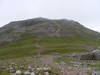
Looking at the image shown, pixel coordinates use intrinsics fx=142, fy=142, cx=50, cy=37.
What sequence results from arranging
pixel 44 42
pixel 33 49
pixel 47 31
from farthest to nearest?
pixel 47 31 → pixel 44 42 → pixel 33 49

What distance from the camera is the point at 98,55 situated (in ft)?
107

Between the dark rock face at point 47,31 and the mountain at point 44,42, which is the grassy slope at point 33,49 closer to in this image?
the mountain at point 44,42

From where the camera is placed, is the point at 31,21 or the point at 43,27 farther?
the point at 31,21

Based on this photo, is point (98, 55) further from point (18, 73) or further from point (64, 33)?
point (64, 33)

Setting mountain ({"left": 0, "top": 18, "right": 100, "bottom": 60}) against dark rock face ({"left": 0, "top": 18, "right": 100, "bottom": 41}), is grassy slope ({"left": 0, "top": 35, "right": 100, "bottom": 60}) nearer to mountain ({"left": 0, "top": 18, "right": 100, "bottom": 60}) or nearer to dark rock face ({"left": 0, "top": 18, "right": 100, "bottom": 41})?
mountain ({"left": 0, "top": 18, "right": 100, "bottom": 60})

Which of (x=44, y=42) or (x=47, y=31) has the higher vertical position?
(x=47, y=31)

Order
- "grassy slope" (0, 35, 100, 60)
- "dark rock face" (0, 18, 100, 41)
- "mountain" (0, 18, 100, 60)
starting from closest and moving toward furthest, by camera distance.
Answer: "grassy slope" (0, 35, 100, 60) < "mountain" (0, 18, 100, 60) < "dark rock face" (0, 18, 100, 41)

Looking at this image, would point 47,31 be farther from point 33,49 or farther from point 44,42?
point 33,49

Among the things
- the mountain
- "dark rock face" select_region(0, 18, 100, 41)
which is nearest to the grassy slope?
the mountain

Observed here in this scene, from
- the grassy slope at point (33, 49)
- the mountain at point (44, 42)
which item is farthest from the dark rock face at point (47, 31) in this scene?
the grassy slope at point (33, 49)

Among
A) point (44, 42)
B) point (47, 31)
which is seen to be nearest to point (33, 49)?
point (44, 42)

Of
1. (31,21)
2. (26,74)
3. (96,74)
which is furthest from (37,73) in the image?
(31,21)

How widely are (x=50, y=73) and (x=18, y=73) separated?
3866 millimetres

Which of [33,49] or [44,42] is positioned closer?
[33,49]
